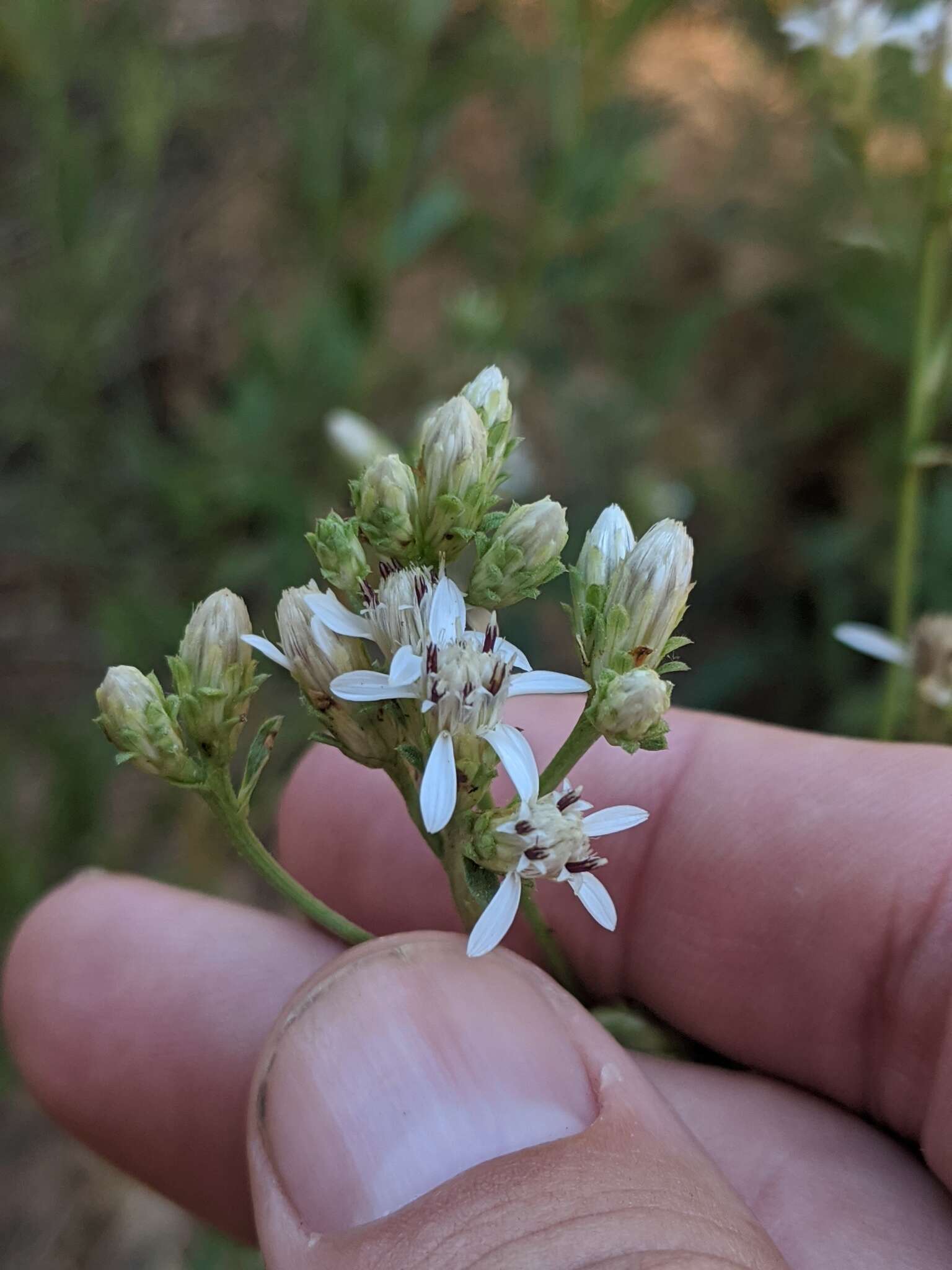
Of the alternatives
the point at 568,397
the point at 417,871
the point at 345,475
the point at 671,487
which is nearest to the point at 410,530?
Result: the point at 417,871

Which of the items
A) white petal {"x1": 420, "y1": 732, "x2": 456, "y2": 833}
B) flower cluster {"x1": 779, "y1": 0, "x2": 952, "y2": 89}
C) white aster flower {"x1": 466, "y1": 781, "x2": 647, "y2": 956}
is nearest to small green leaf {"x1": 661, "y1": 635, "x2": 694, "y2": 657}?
white aster flower {"x1": 466, "y1": 781, "x2": 647, "y2": 956}

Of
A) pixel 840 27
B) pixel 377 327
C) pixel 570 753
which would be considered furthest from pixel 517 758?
pixel 377 327

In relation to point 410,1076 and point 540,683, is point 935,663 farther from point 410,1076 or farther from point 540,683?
point 410,1076

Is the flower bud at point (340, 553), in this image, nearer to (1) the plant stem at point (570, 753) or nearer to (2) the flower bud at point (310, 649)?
(2) the flower bud at point (310, 649)

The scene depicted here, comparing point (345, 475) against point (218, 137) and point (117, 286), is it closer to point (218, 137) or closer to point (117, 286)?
point (117, 286)

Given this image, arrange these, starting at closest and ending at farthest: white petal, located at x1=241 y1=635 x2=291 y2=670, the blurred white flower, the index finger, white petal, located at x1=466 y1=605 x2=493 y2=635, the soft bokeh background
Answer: white petal, located at x1=241 y1=635 x2=291 y2=670, white petal, located at x1=466 y1=605 x2=493 y2=635, the index finger, the blurred white flower, the soft bokeh background

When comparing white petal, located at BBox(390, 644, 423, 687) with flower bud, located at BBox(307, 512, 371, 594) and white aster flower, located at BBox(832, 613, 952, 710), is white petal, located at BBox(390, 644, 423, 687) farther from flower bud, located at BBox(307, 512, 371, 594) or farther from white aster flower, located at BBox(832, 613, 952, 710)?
white aster flower, located at BBox(832, 613, 952, 710)
